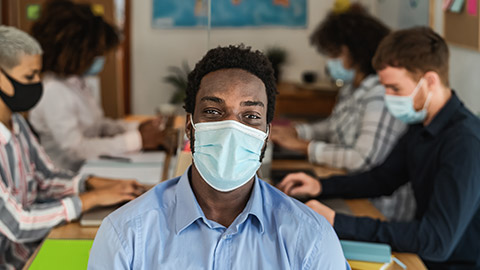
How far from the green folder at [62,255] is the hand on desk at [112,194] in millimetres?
179

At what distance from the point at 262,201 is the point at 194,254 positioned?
19cm

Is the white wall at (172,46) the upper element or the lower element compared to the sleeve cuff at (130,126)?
upper

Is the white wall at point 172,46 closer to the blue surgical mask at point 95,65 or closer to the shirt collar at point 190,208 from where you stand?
the blue surgical mask at point 95,65

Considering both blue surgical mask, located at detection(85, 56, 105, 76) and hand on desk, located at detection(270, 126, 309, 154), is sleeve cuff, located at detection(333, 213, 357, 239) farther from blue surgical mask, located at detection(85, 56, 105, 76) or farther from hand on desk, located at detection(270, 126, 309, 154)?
blue surgical mask, located at detection(85, 56, 105, 76)

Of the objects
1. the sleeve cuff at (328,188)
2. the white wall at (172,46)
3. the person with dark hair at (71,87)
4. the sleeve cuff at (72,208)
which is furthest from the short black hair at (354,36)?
the white wall at (172,46)

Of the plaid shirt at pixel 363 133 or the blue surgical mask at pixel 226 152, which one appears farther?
the plaid shirt at pixel 363 133

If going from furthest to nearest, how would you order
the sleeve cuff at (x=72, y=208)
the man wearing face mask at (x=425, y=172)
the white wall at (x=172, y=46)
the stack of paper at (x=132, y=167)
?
the white wall at (x=172, y=46)
the stack of paper at (x=132, y=167)
the sleeve cuff at (x=72, y=208)
the man wearing face mask at (x=425, y=172)

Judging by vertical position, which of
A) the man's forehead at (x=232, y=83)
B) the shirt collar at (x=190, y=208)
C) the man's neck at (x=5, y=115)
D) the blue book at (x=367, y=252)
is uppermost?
the man's forehead at (x=232, y=83)

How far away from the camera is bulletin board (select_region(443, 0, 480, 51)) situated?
239cm

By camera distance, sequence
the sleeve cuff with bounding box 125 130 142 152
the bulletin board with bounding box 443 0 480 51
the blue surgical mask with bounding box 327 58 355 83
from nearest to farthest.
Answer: the bulletin board with bounding box 443 0 480 51
the sleeve cuff with bounding box 125 130 142 152
the blue surgical mask with bounding box 327 58 355 83

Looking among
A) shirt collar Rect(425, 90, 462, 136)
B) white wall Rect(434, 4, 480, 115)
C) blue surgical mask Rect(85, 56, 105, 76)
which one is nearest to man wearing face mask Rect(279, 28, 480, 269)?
shirt collar Rect(425, 90, 462, 136)

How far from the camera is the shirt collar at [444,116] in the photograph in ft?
5.78

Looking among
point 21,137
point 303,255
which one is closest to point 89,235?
point 21,137

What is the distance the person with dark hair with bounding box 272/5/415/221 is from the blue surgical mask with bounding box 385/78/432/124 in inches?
16.5
